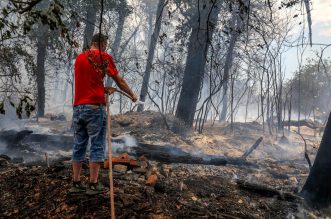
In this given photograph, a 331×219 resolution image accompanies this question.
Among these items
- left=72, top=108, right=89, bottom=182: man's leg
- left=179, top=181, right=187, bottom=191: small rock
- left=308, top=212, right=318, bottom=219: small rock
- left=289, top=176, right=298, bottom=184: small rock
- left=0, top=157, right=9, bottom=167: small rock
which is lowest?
left=308, top=212, right=318, bottom=219: small rock

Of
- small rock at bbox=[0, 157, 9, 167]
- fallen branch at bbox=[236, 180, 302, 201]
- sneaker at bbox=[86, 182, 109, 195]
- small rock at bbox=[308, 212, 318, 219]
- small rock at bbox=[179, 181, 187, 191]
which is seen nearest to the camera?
Answer: sneaker at bbox=[86, 182, 109, 195]

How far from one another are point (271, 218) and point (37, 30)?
44.8 ft

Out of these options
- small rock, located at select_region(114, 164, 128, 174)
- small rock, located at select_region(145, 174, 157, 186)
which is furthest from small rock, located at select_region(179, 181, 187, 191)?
small rock, located at select_region(114, 164, 128, 174)

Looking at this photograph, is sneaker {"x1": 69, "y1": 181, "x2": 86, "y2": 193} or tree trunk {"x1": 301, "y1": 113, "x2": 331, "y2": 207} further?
tree trunk {"x1": 301, "y1": 113, "x2": 331, "y2": 207}

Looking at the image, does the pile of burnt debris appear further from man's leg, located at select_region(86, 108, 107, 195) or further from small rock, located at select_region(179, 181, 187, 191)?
man's leg, located at select_region(86, 108, 107, 195)

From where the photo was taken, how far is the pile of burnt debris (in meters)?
4.02

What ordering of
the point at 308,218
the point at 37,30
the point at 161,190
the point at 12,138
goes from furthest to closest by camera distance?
the point at 37,30, the point at 12,138, the point at 308,218, the point at 161,190

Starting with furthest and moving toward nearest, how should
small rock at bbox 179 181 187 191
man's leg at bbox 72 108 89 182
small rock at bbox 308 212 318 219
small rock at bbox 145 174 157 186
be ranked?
small rock at bbox 308 212 318 219 → small rock at bbox 179 181 187 191 → small rock at bbox 145 174 157 186 → man's leg at bbox 72 108 89 182

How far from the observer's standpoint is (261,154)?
1255cm

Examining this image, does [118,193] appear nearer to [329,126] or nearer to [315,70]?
[329,126]

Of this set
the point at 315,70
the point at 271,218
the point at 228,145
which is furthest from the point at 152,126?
the point at 315,70

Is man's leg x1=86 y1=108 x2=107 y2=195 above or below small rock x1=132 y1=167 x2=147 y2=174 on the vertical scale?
above

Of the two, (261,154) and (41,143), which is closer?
(41,143)

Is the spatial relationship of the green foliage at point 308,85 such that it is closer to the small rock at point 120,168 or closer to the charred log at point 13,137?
the charred log at point 13,137
